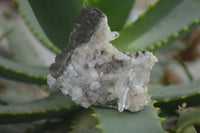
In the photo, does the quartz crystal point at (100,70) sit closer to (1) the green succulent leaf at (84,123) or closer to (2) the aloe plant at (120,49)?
(2) the aloe plant at (120,49)

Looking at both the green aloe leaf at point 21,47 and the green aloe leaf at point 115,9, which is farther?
the green aloe leaf at point 21,47

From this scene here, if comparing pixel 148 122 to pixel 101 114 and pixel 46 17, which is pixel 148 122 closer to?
pixel 101 114

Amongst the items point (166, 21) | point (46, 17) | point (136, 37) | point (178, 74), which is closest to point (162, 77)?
point (178, 74)

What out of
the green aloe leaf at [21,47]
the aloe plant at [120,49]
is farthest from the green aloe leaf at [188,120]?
the green aloe leaf at [21,47]

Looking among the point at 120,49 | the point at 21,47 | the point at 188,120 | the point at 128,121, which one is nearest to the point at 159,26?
the point at 120,49

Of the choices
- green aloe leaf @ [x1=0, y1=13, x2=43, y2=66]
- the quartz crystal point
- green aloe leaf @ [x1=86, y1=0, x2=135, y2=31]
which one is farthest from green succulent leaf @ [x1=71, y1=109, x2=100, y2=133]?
green aloe leaf @ [x1=0, y1=13, x2=43, y2=66]

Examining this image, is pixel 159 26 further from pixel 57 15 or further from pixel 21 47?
pixel 21 47

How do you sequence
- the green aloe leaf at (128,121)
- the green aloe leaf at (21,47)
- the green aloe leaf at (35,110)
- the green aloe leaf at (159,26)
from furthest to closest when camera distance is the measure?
the green aloe leaf at (21,47)
the green aloe leaf at (159,26)
the green aloe leaf at (35,110)
the green aloe leaf at (128,121)

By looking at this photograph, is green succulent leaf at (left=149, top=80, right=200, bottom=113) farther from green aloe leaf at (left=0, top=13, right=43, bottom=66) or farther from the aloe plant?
green aloe leaf at (left=0, top=13, right=43, bottom=66)
